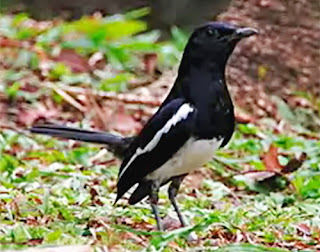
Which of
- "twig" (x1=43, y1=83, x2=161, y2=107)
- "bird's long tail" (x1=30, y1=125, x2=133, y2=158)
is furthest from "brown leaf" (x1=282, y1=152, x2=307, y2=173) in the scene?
"twig" (x1=43, y1=83, x2=161, y2=107)

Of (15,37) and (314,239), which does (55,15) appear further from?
(314,239)

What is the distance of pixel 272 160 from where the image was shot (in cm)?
570

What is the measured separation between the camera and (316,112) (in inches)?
281

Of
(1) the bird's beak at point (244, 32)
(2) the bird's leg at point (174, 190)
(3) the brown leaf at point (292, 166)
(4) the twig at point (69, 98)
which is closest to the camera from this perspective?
(1) the bird's beak at point (244, 32)

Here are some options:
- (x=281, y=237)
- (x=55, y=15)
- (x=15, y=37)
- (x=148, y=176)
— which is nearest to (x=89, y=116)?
(x=15, y=37)

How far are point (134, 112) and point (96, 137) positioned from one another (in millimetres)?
2022

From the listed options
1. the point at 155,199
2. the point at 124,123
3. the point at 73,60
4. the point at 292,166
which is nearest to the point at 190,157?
the point at 155,199

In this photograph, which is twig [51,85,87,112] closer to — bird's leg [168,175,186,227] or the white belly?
bird's leg [168,175,186,227]

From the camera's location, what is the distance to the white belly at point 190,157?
419 centimetres

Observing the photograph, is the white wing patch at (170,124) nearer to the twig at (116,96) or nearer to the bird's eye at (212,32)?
the bird's eye at (212,32)

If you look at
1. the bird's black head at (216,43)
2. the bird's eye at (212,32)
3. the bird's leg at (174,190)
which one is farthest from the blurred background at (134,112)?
the bird's eye at (212,32)

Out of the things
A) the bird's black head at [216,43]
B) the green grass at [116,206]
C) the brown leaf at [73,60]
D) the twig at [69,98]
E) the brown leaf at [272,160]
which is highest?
the bird's black head at [216,43]

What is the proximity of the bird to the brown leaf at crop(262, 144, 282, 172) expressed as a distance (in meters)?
1.20

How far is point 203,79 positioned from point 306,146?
6.15 ft
